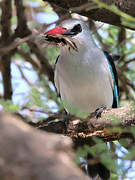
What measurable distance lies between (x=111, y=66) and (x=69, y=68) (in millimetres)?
680

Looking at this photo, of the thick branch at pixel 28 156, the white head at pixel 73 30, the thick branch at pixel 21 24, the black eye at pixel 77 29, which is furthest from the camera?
the thick branch at pixel 21 24

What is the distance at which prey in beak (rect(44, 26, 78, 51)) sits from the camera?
Result: 355 centimetres

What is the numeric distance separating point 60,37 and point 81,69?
1.76 feet

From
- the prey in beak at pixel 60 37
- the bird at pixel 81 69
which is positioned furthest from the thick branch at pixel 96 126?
the prey in beak at pixel 60 37

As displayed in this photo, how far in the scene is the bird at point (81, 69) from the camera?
4.14m

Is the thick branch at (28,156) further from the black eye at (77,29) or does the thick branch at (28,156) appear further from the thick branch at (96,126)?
the black eye at (77,29)

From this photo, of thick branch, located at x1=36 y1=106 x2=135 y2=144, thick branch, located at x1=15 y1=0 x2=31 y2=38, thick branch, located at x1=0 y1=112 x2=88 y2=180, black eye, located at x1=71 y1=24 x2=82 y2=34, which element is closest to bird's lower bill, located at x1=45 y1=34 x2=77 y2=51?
black eye, located at x1=71 y1=24 x2=82 y2=34

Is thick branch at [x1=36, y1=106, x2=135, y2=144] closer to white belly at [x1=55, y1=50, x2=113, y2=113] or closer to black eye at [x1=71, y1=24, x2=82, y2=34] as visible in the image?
white belly at [x1=55, y1=50, x2=113, y2=113]

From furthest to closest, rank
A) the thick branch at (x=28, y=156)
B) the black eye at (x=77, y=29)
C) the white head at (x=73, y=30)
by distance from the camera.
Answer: the black eye at (x=77, y=29) → the white head at (x=73, y=30) → the thick branch at (x=28, y=156)

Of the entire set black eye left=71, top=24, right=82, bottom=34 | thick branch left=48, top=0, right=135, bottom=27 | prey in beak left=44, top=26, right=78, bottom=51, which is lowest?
black eye left=71, top=24, right=82, bottom=34

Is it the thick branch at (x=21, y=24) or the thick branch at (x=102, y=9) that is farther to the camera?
the thick branch at (x=21, y=24)

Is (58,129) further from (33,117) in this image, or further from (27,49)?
(27,49)

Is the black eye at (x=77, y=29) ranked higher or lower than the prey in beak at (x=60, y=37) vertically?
lower

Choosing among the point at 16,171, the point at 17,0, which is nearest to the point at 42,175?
the point at 16,171
